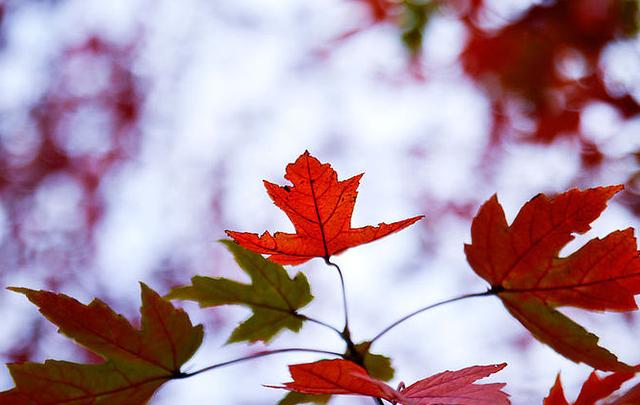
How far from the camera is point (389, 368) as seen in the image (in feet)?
3.03

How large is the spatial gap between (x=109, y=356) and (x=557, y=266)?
62cm

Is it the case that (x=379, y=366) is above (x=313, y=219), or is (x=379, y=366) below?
below

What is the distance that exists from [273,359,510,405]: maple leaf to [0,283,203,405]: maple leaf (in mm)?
225

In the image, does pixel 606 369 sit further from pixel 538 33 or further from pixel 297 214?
pixel 538 33

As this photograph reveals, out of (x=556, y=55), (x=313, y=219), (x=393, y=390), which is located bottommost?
(x=393, y=390)

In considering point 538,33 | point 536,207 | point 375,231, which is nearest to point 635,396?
point 536,207

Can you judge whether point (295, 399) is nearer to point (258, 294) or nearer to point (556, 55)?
point (258, 294)

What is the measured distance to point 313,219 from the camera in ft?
2.72

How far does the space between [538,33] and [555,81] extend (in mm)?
233

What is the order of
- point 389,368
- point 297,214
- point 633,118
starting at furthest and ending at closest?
point 633,118
point 389,368
point 297,214

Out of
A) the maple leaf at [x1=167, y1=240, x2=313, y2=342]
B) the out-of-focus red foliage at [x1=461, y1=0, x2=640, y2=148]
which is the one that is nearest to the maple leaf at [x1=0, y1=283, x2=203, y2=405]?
the maple leaf at [x1=167, y1=240, x2=313, y2=342]

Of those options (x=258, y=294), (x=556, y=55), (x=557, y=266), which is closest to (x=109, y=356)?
(x=258, y=294)

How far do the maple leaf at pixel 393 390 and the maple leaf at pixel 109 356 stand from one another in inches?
8.9

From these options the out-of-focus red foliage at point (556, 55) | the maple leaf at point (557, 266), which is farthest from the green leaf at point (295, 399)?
the out-of-focus red foliage at point (556, 55)
